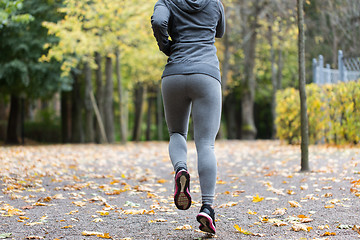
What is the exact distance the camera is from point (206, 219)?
130 inches

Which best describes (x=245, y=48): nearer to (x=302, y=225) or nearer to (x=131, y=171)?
(x=131, y=171)

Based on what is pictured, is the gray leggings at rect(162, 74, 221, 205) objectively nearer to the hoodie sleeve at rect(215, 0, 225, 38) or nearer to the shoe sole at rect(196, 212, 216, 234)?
the shoe sole at rect(196, 212, 216, 234)

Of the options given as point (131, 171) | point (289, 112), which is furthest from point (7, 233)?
point (289, 112)

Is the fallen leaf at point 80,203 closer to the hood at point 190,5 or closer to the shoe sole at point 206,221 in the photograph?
the shoe sole at point 206,221

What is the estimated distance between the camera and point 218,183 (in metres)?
6.86

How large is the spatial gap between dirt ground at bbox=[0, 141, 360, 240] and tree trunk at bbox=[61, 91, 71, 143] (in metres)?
15.0

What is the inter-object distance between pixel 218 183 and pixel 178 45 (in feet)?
12.0

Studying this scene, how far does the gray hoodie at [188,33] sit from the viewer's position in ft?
11.7

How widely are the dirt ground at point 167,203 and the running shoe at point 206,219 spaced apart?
0.21 metres

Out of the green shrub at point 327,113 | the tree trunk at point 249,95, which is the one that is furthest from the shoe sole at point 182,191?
the tree trunk at point 249,95

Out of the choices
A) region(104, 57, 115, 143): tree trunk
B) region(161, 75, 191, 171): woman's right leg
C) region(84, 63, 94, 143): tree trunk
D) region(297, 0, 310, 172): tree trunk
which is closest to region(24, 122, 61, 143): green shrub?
region(84, 63, 94, 143): tree trunk

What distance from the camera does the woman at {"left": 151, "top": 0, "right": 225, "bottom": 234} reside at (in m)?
3.53

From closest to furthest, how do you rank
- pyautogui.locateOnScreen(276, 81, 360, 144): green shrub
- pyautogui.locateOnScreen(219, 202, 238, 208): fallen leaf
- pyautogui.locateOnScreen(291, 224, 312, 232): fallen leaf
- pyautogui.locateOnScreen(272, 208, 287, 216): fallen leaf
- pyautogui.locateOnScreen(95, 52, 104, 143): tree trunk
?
pyautogui.locateOnScreen(291, 224, 312, 232): fallen leaf → pyautogui.locateOnScreen(272, 208, 287, 216): fallen leaf → pyautogui.locateOnScreen(219, 202, 238, 208): fallen leaf → pyautogui.locateOnScreen(276, 81, 360, 144): green shrub → pyautogui.locateOnScreen(95, 52, 104, 143): tree trunk

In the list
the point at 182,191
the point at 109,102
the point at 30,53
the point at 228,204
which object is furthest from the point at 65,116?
the point at 182,191
